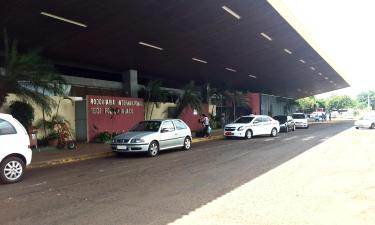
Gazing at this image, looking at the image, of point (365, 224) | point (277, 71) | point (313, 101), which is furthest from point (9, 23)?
point (313, 101)

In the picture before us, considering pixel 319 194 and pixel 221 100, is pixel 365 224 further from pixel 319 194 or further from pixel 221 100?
pixel 221 100

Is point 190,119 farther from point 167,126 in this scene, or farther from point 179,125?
point 167,126

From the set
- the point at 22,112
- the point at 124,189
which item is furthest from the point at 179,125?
the point at 124,189

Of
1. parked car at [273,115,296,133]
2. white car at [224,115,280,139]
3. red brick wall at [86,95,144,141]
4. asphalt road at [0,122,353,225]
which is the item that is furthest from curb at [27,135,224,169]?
parked car at [273,115,296,133]

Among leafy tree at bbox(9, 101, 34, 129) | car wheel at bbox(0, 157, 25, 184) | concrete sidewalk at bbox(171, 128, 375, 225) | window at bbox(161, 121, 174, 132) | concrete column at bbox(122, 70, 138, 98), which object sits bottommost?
concrete sidewalk at bbox(171, 128, 375, 225)

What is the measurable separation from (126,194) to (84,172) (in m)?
3.97

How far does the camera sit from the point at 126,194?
28.1 feet

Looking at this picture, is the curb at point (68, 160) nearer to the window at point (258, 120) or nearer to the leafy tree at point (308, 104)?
the window at point (258, 120)

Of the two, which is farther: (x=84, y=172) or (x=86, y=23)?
(x=86, y=23)

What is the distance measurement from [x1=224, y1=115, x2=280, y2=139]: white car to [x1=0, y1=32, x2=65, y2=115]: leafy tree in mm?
12156

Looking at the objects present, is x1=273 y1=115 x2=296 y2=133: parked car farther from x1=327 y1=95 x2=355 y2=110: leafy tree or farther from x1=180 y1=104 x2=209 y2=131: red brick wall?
x1=327 y1=95 x2=355 y2=110: leafy tree

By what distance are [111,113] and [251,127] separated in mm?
8617

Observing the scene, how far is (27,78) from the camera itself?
15820 millimetres

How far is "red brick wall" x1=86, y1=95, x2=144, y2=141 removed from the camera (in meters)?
23.2
